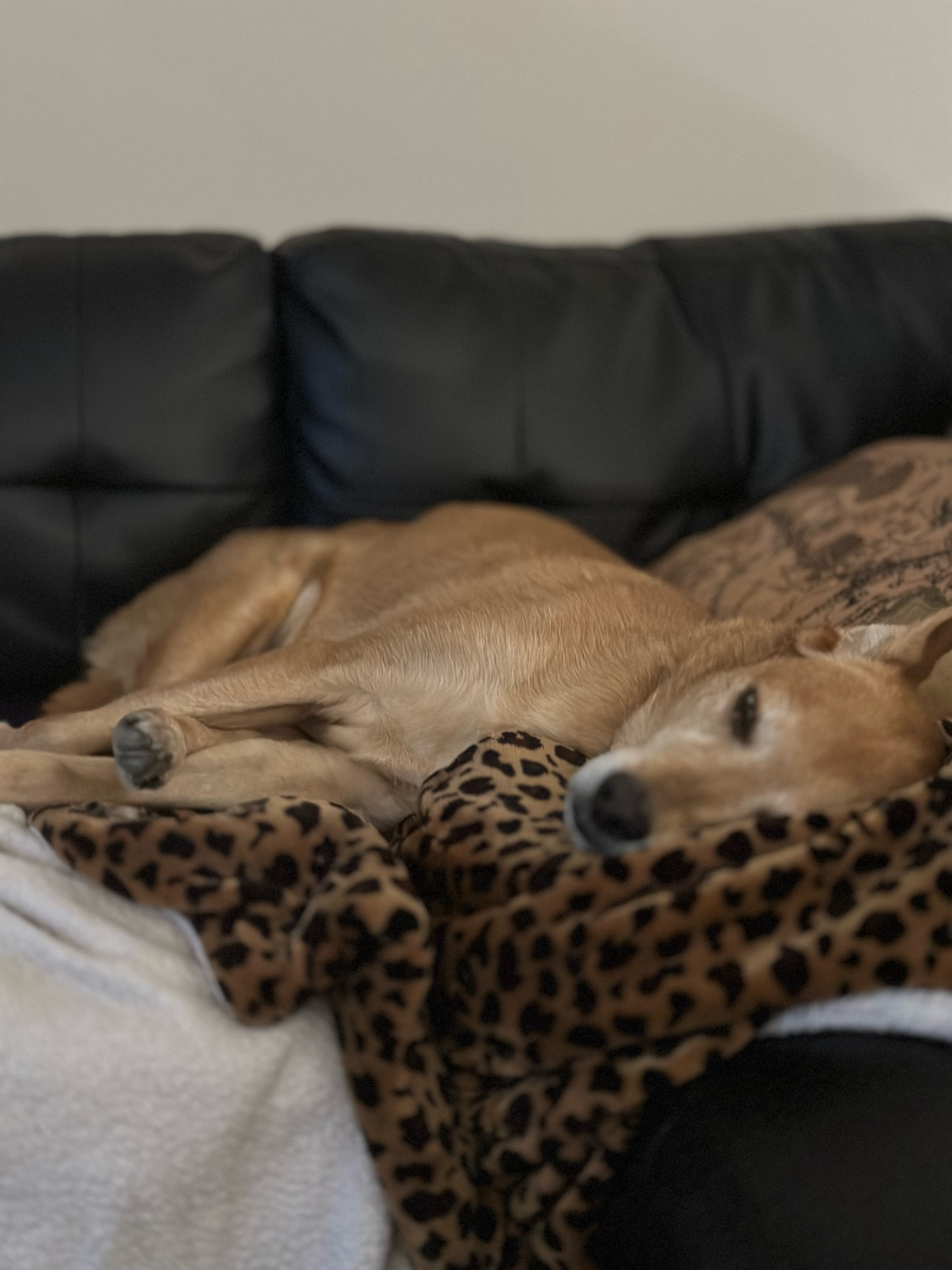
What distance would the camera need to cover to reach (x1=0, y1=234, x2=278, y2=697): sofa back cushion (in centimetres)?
219

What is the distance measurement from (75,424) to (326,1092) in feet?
5.24

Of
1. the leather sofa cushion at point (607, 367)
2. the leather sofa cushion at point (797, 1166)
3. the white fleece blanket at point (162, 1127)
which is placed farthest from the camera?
the leather sofa cushion at point (607, 367)

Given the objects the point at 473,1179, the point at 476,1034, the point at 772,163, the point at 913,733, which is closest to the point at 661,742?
the point at 913,733

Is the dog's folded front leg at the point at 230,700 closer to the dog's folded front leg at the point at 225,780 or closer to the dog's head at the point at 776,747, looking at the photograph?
the dog's folded front leg at the point at 225,780

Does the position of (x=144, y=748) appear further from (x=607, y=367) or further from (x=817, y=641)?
(x=607, y=367)

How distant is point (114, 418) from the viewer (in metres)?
2.22

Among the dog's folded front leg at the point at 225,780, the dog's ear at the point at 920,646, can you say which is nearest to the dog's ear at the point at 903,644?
the dog's ear at the point at 920,646

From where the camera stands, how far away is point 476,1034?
4.05 ft

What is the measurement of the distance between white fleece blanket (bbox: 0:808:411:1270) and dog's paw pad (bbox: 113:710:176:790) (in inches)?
15.5

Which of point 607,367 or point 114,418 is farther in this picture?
point 607,367

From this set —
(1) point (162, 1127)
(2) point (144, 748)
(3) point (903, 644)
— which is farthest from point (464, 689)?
(1) point (162, 1127)

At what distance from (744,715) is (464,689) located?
0.48 metres

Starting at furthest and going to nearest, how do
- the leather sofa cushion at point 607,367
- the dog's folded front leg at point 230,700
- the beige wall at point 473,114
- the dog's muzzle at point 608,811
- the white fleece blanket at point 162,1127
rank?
the beige wall at point 473,114, the leather sofa cushion at point 607,367, the dog's folded front leg at point 230,700, the dog's muzzle at point 608,811, the white fleece blanket at point 162,1127

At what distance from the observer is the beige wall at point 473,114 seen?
2.68 meters
